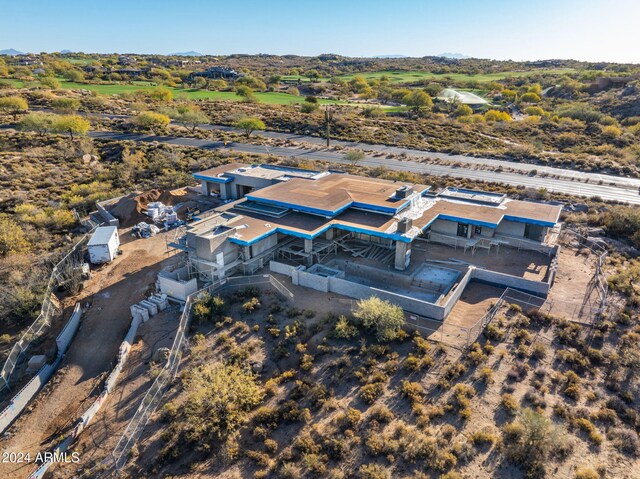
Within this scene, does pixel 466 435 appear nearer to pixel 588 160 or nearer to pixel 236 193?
pixel 236 193

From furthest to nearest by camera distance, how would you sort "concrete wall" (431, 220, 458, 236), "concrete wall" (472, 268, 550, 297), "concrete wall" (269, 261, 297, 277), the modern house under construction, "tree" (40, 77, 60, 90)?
"tree" (40, 77, 60, 90) < "concrete wall" (431, 220, 458, 236) < "concrete wall" (269, 261, 297, 277) < the modern house under construction < "concrete wall" (472, 268, 550, 297)

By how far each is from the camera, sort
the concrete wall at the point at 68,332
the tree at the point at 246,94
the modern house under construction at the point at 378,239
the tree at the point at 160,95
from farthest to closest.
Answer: the tree at the point at 246,94 → the tree at the point at 160,95 → the modern house under construction at the point at 378,239 → the concrete wall at the point at 68,332

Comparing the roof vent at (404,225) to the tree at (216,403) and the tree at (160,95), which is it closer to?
the tree at (216,403)

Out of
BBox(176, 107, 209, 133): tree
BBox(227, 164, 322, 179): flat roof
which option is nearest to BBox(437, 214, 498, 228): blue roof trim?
BBox(227, 164, 322, 179): flat roof

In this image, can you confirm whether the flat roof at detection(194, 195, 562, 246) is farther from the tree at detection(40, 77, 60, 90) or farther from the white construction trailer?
the tree at detection(40, 77, 60, 90)

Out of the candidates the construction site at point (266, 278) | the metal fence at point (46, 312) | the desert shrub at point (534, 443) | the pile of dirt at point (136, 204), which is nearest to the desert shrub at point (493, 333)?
the construction site at point (266, 278)

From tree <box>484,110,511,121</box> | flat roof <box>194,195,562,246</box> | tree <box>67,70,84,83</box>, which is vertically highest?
tree <box>67,70,84,83</box>
